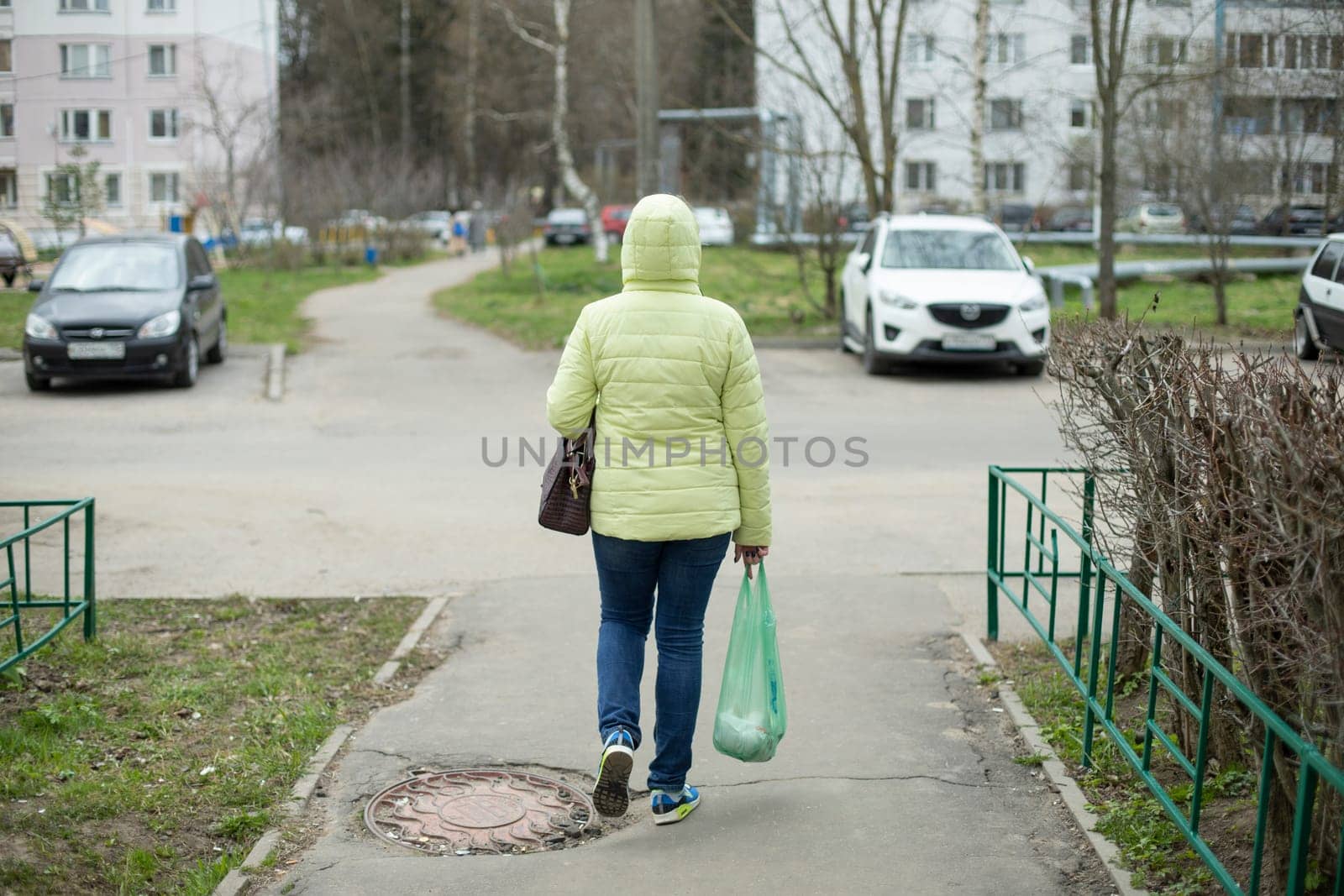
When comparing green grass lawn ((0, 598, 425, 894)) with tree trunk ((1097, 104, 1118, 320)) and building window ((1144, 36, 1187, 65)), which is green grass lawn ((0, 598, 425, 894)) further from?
building window ((1144, 36, 1187, 65))

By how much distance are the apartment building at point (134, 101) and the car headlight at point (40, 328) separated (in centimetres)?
161

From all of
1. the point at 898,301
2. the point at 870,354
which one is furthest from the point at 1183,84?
the point at 870,354

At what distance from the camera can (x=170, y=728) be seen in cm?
505

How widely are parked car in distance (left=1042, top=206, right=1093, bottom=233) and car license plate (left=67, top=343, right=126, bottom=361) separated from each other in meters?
34.3

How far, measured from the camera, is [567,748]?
488 centimetres

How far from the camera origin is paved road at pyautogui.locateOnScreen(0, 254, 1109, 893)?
12.9 ft

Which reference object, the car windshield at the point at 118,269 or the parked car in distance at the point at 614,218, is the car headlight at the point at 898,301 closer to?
the car windshield at the point at 118,269

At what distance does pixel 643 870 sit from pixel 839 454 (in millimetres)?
7576

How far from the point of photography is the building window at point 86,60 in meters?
11.2

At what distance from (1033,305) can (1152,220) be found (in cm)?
2856

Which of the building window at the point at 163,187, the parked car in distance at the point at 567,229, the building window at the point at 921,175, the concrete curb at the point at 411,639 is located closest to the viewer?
the concrete curb at the point at 411,639

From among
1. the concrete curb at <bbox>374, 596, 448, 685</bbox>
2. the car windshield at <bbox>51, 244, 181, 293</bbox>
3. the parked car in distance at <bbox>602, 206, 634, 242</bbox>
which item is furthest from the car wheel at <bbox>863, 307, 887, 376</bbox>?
the parked car in distance at <bbox>602, 206, 634, 242</bbox>

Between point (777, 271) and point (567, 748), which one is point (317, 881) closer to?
point (567, 748)

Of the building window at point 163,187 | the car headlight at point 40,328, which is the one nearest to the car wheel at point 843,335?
the car headlight at point 40,328
